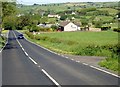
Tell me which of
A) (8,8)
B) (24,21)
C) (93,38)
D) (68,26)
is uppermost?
(8,8)

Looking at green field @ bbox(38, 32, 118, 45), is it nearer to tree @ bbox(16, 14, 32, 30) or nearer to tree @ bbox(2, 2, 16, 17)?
tree @ bbox(2, 2, 16, 17)

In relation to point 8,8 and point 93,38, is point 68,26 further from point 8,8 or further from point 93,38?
point 8,8

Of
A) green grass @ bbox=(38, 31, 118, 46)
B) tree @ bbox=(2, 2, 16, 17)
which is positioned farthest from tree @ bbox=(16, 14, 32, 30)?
tree @ bbox=(2, 2, 16, 17)

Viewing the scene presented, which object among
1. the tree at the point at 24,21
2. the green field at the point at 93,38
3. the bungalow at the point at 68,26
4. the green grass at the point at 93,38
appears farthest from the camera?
the tree at the point at 24,21

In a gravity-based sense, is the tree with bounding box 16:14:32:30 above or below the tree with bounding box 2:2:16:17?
below

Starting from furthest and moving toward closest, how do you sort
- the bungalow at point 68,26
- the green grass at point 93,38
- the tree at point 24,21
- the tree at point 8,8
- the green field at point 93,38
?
the tree at point 24,21, the bungalow at point 68,26, the tree at point 8,8, the green field at point 93,38, the green grass at point 93,38

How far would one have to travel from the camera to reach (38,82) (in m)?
15.6

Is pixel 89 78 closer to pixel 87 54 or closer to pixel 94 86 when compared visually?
pixel 94 86

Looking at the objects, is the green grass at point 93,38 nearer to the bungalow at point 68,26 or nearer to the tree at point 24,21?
the bungalow at point 68,26

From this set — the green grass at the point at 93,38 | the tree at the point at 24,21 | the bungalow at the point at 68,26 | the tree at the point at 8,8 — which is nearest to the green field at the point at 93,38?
the green grass at the point at 93,38

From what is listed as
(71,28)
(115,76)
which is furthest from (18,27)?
(115,76)

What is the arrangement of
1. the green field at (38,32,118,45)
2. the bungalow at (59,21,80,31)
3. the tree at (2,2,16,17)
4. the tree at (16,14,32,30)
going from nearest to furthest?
the green field at (38,32,118,45), the tree at (2,2,16,17), the bungalow at (59,21,80,31), the tree at (16,14,32,30)

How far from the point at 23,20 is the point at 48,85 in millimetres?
154866

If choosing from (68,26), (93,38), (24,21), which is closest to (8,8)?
(93,38)
